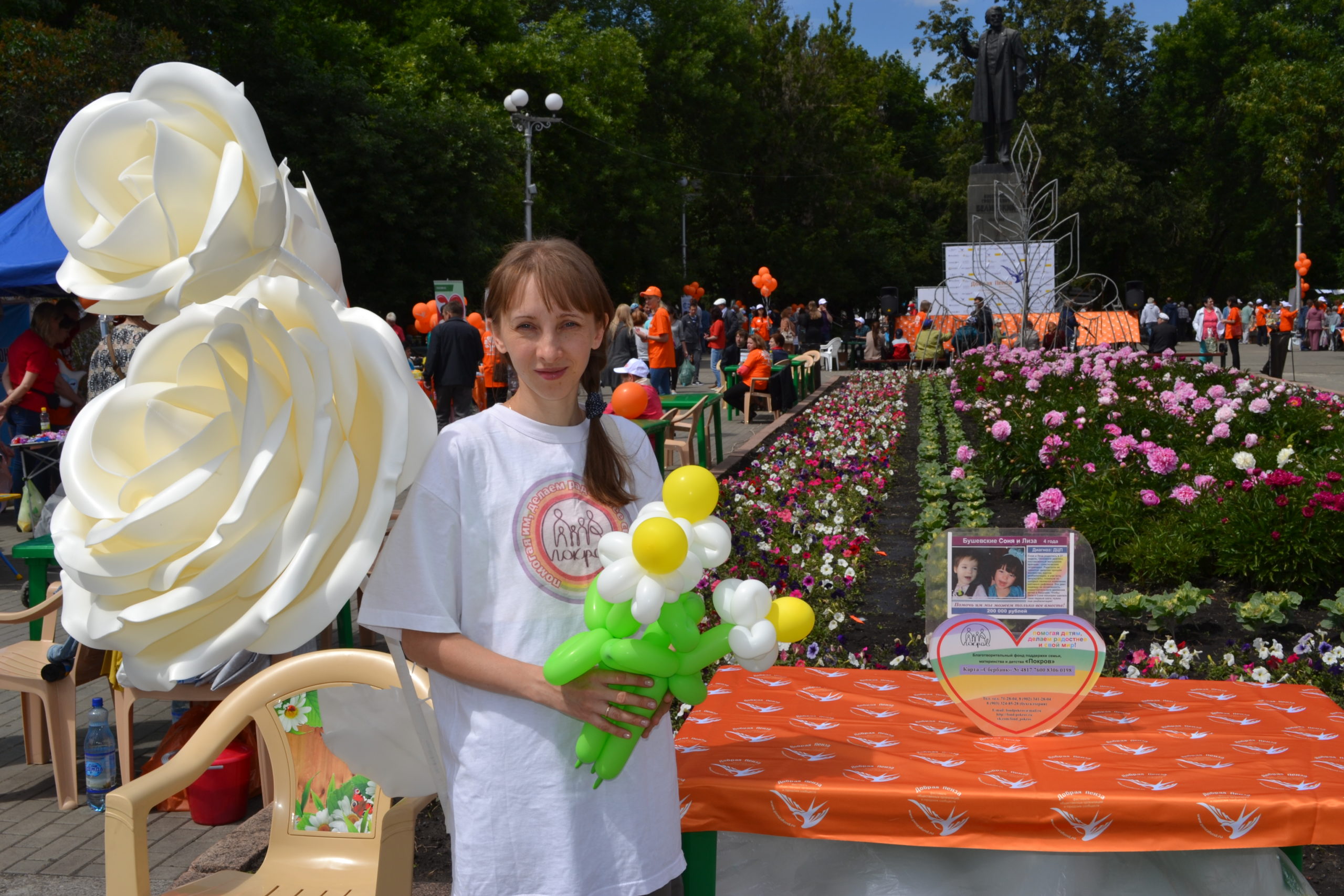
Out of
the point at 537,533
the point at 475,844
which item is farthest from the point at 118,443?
the point at 475,844

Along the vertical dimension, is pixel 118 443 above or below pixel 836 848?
above

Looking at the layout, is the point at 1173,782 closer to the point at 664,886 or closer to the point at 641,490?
the point at 664,886

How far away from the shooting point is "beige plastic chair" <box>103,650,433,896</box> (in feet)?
7.52

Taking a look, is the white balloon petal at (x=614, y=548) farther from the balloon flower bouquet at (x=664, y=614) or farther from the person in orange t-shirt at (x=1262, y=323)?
the person in orange t-shirt at (x=1262, y=323)

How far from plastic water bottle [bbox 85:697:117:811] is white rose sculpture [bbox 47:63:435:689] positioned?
255cm

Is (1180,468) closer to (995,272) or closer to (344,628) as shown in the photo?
(344,628)

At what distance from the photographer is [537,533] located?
178 cm

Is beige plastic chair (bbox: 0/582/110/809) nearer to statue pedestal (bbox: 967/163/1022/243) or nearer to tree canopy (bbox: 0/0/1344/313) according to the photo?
tree canopy (bbox: 0/0/1344/313)

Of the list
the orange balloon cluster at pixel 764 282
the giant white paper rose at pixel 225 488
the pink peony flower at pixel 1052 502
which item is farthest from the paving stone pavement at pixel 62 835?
the orange balloon cluster at pixel 764 282

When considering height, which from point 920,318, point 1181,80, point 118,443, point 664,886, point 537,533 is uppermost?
point 1181,80

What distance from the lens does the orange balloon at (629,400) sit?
299 inches

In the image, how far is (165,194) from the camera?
171 centimetres

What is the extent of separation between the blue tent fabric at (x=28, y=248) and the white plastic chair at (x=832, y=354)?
1863 centimetres

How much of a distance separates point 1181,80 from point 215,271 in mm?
55208
